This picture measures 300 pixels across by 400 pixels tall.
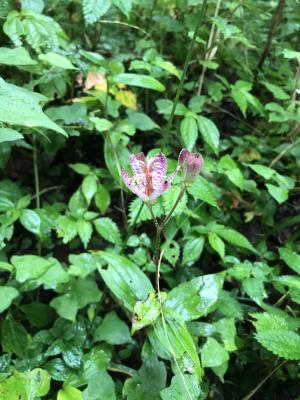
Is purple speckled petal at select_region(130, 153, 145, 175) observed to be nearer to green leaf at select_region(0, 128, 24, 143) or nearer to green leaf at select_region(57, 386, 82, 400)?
green leaf at select_region(0, 128, 24, 143)

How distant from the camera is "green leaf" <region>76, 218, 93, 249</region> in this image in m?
0.99

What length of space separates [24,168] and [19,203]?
1.21 ft

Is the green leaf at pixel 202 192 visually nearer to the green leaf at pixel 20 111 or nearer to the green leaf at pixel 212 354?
the green leaf at pixel 212 354

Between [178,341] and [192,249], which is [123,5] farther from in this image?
[178,341]

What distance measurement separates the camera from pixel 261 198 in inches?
47.9

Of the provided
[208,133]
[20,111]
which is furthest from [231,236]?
[20,111]

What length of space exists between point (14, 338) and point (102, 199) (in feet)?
1.30

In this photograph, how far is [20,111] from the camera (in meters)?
0.60

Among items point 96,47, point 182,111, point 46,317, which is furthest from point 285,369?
point 96,47

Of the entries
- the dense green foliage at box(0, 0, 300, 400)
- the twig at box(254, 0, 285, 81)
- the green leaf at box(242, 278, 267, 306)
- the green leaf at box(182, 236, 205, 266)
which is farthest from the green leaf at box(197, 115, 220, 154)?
the twig at box(254, 0, 285, 81)

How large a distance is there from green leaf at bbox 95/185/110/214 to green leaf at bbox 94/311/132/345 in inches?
11.0

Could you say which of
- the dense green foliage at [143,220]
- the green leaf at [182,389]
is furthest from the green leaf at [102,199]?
the green leaf at [182,389]

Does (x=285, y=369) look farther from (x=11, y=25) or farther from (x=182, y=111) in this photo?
(x=11, y=25)

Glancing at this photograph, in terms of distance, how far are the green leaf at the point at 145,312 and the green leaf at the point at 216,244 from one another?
0.26 m
